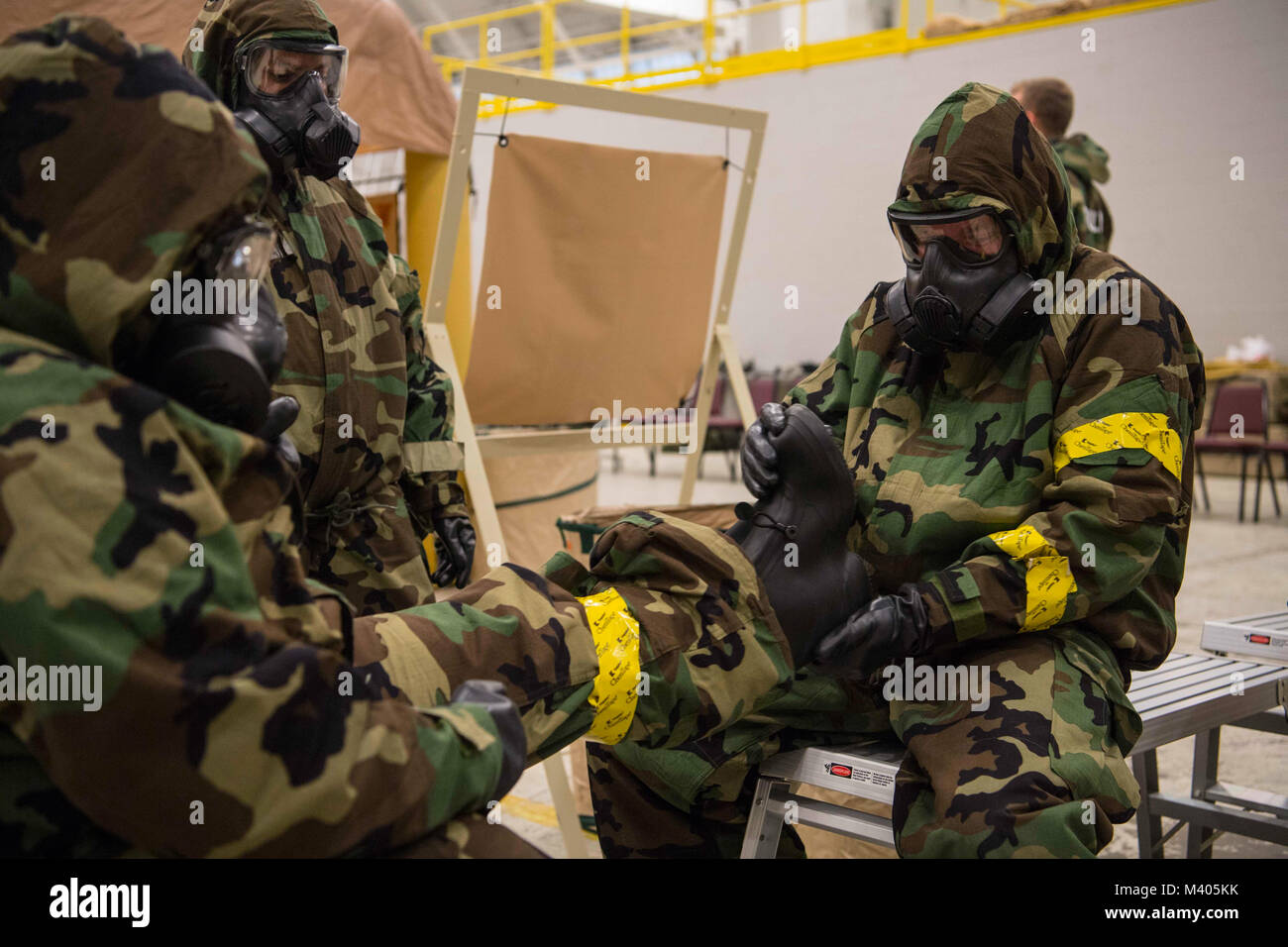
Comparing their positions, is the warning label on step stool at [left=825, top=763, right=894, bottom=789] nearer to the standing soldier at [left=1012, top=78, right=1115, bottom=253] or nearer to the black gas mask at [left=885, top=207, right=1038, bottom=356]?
the black gas mask at [left=885, top=207, right=1038, bottom=356]

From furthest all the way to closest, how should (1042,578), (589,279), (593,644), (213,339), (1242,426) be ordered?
(1242,426)
(589,279)
(1042,578)
(593,644)
(213,339)

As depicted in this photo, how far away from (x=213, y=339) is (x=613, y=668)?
74cm

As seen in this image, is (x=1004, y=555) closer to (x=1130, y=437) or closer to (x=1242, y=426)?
(x=1130, y=437)

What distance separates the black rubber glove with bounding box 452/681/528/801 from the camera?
1.16m

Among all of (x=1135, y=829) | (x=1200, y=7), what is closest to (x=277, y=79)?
(x=1135, y=829)

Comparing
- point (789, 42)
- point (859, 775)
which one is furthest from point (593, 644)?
point (789, 42)

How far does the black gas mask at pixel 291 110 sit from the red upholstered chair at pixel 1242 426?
6.91 meters

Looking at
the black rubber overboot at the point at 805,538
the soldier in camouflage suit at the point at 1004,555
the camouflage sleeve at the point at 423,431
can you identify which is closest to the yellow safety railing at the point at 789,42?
the camouflage sleeve at the point at 423,431

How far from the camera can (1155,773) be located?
8.74 ft

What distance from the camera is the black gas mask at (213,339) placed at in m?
1.05

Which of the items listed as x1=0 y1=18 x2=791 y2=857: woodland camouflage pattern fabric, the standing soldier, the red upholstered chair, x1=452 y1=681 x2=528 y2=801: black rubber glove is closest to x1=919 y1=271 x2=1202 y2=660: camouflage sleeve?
x1=452 y1=681 x2=528 y2=801: black rubber glove

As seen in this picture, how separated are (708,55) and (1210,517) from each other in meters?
7.03

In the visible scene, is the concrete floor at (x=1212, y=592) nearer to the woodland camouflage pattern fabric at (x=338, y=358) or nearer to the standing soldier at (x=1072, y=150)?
the woodland camouflage pattern fabric at (x=338, y=358)

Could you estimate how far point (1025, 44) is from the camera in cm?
987
